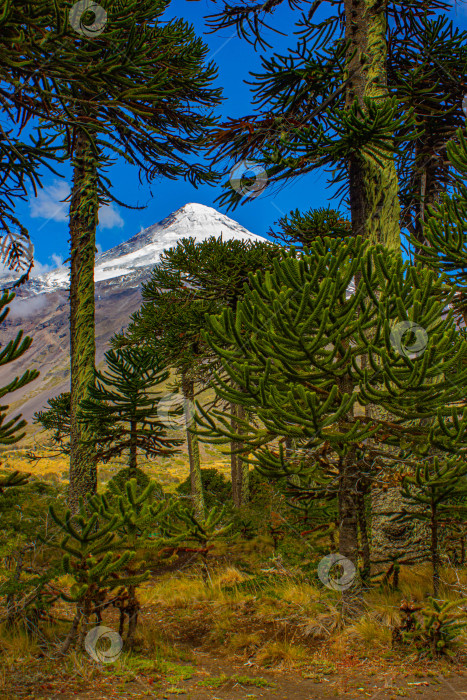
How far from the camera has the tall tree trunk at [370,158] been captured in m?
6.20

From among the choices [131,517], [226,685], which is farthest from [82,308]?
[226,685]

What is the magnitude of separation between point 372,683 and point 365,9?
28.4ft

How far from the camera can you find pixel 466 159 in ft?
18.5

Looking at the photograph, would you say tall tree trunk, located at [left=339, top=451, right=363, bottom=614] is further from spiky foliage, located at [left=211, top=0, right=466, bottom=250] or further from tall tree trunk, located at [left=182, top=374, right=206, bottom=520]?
tall tree trunk, located at [left=182, top=374, right=206, bottom=520]

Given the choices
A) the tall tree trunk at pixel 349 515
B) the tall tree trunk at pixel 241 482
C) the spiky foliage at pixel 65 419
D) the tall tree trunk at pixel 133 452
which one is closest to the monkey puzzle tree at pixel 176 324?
the tall tree trunk at pixel 133 452

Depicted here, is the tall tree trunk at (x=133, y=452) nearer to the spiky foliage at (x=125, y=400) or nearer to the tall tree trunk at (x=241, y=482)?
the spiky foliage at (x=125, y=400)

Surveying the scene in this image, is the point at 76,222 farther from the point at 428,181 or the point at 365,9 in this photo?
the point at 428,181

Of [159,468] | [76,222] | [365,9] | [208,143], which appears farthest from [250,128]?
[159,468]

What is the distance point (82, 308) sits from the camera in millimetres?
7859

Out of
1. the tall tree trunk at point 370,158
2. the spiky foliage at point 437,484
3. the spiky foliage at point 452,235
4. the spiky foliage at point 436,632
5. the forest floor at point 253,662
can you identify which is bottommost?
the forest floor at point 253,662

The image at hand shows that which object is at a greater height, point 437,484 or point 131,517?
point 437,484

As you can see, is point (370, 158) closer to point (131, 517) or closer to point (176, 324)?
point (176, 324)

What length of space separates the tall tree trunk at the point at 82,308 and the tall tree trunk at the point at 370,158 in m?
4.58

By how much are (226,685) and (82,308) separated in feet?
20.7
